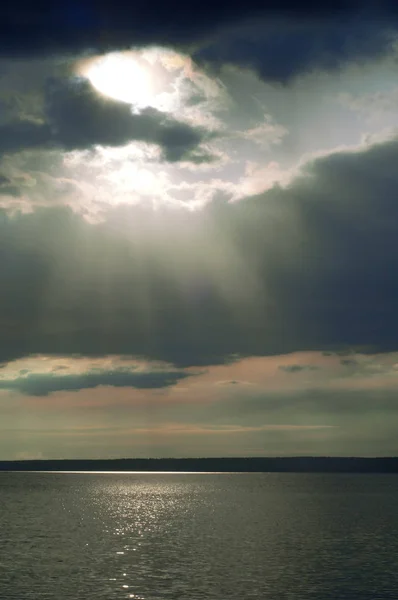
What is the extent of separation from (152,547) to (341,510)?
89550mm

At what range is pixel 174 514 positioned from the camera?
162750 mm

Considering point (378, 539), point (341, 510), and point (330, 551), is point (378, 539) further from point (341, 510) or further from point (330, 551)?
point (341, 510)

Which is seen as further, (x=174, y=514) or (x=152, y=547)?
(x=174, y=514)

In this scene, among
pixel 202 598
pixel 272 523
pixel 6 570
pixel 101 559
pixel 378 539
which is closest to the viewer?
pixel 202 598

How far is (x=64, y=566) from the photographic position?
73.4 metres

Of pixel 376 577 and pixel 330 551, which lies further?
pixel 330 551

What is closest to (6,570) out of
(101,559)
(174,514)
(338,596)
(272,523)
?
(101,559)

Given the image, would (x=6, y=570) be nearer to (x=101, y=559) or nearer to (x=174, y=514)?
(x=101, y=559)

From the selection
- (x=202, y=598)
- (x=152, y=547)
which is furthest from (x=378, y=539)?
(x=202, y=598)

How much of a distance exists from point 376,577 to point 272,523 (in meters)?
64.9

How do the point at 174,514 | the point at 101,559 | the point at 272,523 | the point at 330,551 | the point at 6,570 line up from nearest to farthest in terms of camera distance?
1. the point at 6,570
2. the point at 101,559
3. the point at 330,551
4. the point at 272,523
5. the point at 174,514

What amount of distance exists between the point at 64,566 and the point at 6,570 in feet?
18.6

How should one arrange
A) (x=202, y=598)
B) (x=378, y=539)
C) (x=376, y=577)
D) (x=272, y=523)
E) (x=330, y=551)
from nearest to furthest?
(x=202, y=598) → (x=376, y=577) → (x=330, y=551) → (x=378, y=539) → (x=272, y=523)

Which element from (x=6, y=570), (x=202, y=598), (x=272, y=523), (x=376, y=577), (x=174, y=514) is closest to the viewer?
(x=202, y=598)
